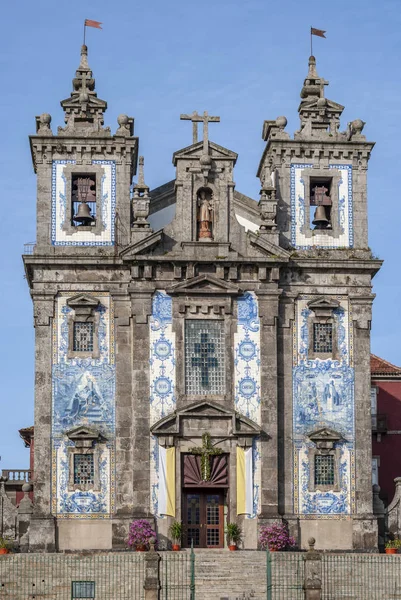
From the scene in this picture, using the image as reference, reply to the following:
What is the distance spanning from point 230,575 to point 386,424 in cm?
1949

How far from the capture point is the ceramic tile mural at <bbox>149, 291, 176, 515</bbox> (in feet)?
182

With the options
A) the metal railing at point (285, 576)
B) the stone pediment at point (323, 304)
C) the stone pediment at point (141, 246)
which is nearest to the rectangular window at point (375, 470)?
the stone pediment at point (323, 304)

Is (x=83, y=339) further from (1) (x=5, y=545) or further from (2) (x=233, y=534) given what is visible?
(2) (x=233, y=534)

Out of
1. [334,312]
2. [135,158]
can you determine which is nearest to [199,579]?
[334,312]

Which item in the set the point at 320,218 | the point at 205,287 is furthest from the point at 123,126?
the point at 320,218

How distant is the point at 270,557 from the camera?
1971 inches

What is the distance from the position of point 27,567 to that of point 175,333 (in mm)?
10539

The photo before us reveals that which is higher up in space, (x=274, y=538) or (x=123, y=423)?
(x=123, y=423)

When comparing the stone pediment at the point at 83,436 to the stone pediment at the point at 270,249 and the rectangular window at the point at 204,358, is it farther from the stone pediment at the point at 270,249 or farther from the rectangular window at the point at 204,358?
the stone pediment at the point at 270,249

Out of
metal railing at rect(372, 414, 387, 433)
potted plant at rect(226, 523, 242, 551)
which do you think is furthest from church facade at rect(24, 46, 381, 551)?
metal railing at rect(372, 414, 387, 433)

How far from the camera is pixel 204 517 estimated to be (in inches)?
2184

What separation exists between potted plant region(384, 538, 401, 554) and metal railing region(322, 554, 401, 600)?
4.18 m

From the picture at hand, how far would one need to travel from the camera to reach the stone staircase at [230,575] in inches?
1954

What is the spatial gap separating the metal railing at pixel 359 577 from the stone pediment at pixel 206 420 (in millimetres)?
6893
